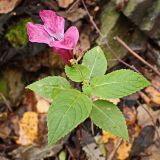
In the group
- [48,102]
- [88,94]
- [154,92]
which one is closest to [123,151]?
[154,92]

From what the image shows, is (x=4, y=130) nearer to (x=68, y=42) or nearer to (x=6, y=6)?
(x=6, y=6)

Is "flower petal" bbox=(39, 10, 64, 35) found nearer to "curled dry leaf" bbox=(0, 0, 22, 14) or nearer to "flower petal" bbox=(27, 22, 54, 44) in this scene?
"flower petal" bbox=(27, 22, 54, 44)

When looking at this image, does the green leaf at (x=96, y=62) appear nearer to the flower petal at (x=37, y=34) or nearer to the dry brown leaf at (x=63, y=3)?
the flower petal at (x=37, y=34)

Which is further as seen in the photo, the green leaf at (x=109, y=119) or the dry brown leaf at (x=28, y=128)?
the dry brown leaf at (x=28, y=128)

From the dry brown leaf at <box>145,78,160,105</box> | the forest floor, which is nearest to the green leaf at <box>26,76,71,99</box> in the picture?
the forest floor

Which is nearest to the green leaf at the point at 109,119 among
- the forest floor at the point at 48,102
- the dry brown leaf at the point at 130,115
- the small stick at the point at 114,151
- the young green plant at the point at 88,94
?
the young green plant at the point at 88,94

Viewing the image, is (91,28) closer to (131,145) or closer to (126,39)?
(126,39)
